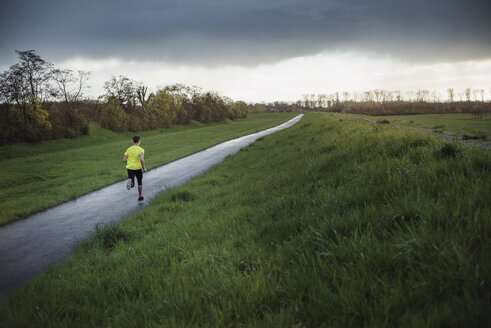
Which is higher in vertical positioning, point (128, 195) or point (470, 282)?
point (470, 282)

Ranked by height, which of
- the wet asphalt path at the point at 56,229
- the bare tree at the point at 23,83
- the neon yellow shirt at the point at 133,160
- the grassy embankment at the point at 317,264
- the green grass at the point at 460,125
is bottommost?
the wet asphalt path at the point at 56,229

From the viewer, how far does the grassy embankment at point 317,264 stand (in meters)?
2.01

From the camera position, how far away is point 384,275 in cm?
227

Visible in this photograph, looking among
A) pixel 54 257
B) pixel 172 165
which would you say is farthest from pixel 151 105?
pixel 54 257

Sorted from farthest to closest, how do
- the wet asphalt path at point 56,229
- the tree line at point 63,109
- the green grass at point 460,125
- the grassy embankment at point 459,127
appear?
the tree line at point 63,109
the green grass at point 460,125
the grassy embankment at point 459,127
the wet asphalt path at point 56,229

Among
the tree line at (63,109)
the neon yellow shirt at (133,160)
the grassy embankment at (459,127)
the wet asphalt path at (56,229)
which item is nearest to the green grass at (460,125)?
the grassy embankment at (459,127)

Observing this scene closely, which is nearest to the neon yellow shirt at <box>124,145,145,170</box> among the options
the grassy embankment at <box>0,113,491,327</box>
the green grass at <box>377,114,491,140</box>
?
the grassy embankment at <box>0,113,491,327</box>

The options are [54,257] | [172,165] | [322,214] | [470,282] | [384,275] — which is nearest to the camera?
[470,282]

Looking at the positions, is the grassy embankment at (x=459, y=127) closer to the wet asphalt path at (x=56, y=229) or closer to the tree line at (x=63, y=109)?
the wet asphalt path at (x=56, y=229)

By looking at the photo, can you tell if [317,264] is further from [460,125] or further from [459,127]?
[460,125]

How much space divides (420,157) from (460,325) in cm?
380

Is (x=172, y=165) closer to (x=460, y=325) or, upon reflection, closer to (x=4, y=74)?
(x=460, y=325)

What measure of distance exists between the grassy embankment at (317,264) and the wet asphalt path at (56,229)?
2.84 feet

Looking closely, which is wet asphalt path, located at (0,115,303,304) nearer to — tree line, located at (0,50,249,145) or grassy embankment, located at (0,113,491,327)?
grassy embankment, located at (0,113,491,327)
